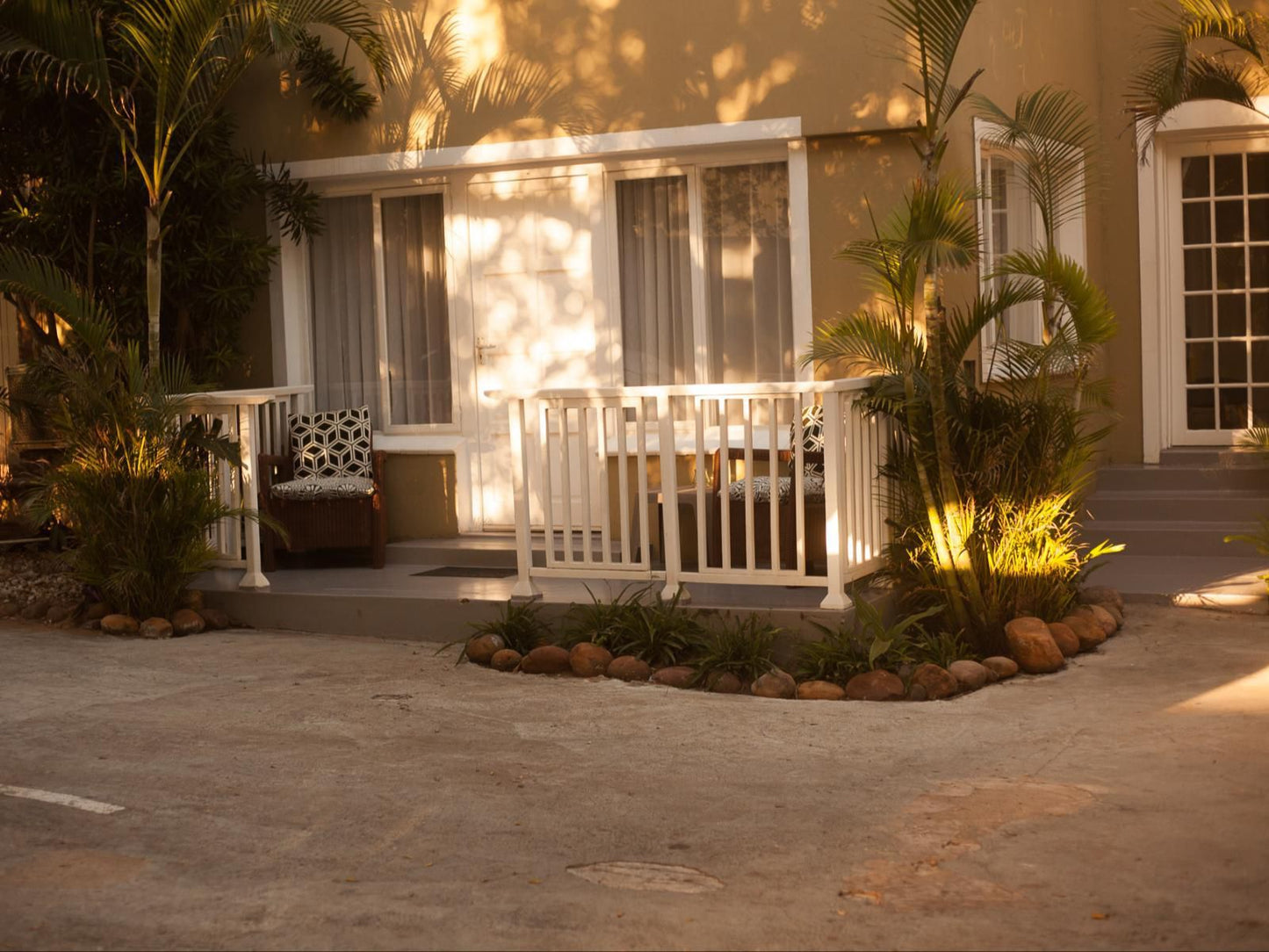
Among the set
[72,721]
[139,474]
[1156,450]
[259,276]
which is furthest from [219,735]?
[1156,450]

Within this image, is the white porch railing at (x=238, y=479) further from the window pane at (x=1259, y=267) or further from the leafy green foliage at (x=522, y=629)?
the window pane at (x=1259, y=267)

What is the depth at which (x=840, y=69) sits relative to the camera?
7.74 meters

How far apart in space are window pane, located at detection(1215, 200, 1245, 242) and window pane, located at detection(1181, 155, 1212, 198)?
14 centimetres

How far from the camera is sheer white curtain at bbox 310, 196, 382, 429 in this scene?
9148 mm

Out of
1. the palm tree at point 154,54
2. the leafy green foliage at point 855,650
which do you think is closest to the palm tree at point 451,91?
the palm tree at point 154,54

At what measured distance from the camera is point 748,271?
8328 mm

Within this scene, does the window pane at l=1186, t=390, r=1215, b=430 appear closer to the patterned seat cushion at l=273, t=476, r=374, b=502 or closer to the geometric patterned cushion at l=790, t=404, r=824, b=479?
the geometric patterned cushion at l=790, t=404, r=824, b=479

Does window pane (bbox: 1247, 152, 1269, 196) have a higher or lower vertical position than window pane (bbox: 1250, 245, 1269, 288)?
higher

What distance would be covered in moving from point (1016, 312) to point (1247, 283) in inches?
68.1

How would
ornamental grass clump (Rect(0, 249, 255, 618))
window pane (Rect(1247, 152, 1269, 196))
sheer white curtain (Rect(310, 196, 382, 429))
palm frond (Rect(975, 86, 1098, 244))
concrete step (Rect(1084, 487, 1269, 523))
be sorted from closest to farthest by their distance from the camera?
palm frond (Rect(975, 86, 1098, 244)) < ornamental grass clump (Rect(0, 249, 255, 618)) < concrete step (Rect(1084, 487, 1269, 523)) < sheer white curtain (Rect(310, 196, 382, 429)) < window pane (Rect(1247, 152, 1269, 196))

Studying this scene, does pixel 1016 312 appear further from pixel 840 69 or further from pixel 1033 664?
pixel 1033 664

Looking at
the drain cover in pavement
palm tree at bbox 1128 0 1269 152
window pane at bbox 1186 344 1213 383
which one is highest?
palm tree at bbox 1128 0 1269 152

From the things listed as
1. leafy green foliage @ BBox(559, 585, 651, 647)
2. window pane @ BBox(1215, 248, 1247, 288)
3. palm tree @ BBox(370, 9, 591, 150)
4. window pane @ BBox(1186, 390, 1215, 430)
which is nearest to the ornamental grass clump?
leafy green foliage @ BBox(559, 585, 651, 647)

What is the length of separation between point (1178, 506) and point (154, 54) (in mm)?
6012
